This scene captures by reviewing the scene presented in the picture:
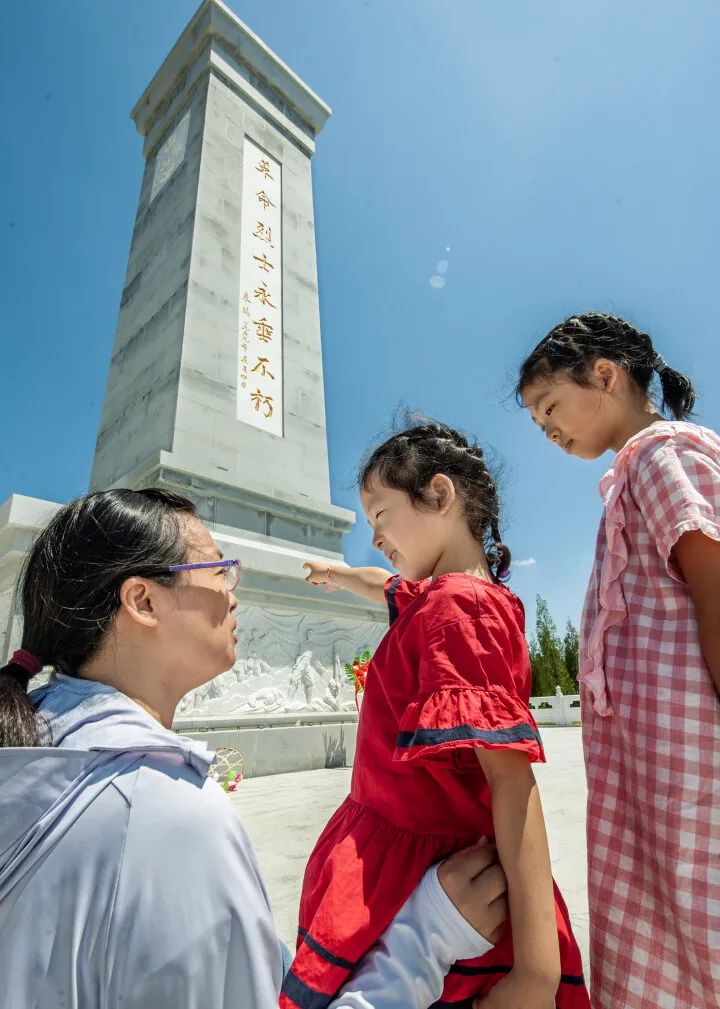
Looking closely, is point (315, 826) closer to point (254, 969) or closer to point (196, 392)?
point (254, 969)

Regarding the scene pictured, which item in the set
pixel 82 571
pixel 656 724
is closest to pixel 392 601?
pixel 656 724

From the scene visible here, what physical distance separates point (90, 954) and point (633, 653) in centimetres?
88

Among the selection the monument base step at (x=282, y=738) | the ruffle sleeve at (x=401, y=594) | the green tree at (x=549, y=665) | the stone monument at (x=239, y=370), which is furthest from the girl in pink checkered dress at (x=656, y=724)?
the green tree at (x=549, y=665)

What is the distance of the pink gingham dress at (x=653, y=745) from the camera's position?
86cm

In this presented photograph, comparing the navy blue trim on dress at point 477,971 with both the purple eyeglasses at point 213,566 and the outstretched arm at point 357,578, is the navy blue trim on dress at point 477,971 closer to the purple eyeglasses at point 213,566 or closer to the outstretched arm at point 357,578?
the purple eyeglasses at point 213,566

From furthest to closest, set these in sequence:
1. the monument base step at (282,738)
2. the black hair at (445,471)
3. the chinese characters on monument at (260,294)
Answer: the chinese characters on monument at (260,294) → the monument base step at (282,738) → the black hair at (445,471)

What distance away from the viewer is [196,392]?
593 centimetres

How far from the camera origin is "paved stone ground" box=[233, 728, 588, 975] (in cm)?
188

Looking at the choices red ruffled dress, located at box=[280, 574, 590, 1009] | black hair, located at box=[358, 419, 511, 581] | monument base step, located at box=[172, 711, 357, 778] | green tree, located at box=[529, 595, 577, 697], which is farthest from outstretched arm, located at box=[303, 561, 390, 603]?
green tree, located at box=[529, 595, 577, 697]

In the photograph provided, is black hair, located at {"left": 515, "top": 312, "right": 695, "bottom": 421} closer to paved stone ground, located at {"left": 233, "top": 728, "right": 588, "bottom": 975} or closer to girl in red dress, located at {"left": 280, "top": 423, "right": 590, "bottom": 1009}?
girl in red dress, located at {"left": 280, "top": 423, "right": 590, "bottom": 1009}

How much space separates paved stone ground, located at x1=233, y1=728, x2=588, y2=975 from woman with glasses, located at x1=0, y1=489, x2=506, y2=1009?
1.02 meters

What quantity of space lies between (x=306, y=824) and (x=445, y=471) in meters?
2.29

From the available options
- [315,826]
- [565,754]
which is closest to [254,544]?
[315,826]

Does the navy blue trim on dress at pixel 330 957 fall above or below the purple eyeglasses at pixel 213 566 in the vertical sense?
below
